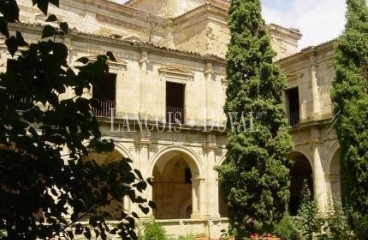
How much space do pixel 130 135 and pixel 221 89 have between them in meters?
4.43

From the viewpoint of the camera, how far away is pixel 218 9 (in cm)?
2031

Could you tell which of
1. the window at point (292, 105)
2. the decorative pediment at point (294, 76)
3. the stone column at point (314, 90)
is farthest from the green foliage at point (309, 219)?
the window at point (292, 105)

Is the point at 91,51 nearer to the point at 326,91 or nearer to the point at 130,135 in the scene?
the point at 130,135

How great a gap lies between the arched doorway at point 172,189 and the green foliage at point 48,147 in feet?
55.5

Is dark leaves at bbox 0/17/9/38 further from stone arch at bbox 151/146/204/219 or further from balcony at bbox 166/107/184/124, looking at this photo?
stone arch at bbox 151/146/204/219

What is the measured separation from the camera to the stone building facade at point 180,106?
15.5 metres

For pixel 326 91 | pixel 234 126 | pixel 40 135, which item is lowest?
pixel 40 135

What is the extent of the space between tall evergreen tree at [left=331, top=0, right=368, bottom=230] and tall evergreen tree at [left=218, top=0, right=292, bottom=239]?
1.71 metres

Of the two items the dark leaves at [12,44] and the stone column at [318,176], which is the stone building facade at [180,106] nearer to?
the stone column at [318,176]

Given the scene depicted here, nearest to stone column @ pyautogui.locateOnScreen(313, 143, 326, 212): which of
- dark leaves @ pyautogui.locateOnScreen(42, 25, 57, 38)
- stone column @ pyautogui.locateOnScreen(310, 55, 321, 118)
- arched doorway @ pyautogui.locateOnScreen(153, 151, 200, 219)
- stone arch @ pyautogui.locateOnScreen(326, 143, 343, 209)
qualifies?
stone arch @ pyautogui.locateOnScreen(326, 143, 343, 209)

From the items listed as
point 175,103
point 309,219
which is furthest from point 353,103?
point 175,103

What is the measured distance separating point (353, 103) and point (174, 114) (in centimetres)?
681

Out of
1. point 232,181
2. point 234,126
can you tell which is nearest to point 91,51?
point 234,126

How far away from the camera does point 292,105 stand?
19578 mm
